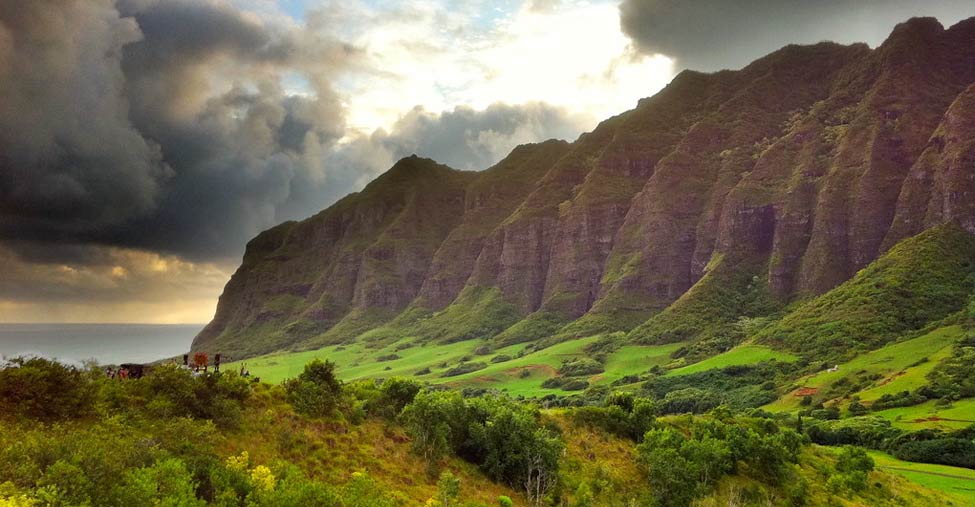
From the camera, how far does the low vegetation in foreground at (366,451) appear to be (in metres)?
25.5

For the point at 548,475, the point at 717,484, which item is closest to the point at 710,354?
the point at 717,484

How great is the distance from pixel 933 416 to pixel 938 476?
84.4ft

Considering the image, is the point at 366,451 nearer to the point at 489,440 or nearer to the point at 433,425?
the point at 433,425

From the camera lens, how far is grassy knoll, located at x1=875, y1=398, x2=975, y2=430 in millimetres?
106056

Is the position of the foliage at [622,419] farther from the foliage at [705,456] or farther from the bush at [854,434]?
the bush at [854,434]

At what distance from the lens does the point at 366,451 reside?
4641cm

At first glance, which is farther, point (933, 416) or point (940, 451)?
point (933, 416)

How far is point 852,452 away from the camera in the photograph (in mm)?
78188

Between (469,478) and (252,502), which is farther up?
(252,502)

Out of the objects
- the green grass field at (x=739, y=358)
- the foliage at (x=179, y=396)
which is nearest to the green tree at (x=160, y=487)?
the foliage at (x=179, y=396)

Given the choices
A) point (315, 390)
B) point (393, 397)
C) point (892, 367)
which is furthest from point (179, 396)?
point (892, 367)

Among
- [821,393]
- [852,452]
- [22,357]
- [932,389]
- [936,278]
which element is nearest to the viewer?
[22,357]

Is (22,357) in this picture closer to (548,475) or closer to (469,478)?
(469,478)

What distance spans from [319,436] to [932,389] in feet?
428
